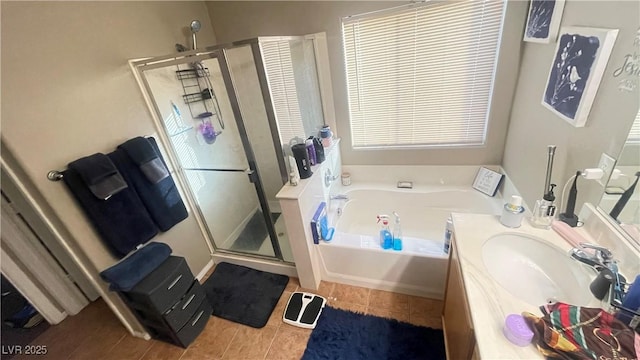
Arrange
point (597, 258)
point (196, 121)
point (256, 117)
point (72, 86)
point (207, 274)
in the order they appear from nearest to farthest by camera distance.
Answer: point (597, 258) < point (72, 86) < point (256, 117) < point (196, 121) < point (207, 274)

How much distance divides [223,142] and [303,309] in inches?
57.9

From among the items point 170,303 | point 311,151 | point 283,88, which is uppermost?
point 283,88

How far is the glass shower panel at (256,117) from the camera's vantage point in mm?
A: 1440

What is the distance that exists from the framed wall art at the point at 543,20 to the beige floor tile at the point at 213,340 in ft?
8.81

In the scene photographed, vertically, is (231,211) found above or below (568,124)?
below

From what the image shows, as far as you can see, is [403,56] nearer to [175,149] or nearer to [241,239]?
[175,149]

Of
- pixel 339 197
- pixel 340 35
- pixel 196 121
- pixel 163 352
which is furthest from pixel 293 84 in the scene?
pixel 163 352

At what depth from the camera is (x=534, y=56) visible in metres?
1.59

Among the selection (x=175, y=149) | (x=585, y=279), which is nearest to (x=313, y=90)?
(x=175, y=149)

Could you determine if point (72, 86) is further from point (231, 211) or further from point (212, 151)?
point (231, 211)

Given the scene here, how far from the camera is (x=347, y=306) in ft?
5.95

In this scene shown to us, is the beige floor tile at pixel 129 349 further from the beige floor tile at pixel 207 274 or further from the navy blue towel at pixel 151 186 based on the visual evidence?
the navy blue towel at pixel 151 186

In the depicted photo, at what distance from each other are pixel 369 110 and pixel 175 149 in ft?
5.58

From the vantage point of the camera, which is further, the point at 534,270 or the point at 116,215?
the point at 116,215
